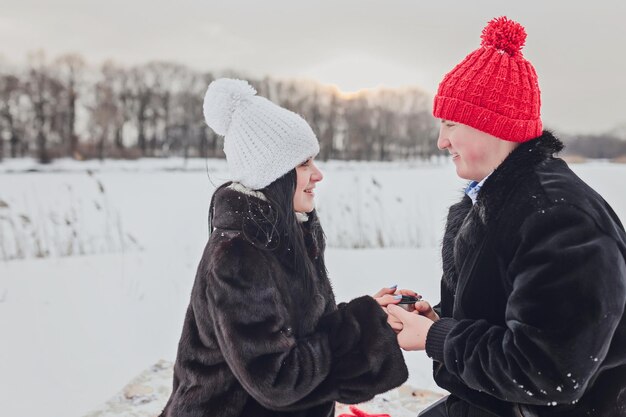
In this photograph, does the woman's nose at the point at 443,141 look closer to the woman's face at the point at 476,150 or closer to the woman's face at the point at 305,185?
the woman's face at the point at 476,150

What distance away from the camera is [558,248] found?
129cm

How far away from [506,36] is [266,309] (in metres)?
1.13

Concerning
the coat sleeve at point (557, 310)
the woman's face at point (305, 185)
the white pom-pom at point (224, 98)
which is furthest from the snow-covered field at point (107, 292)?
the coat sleeve at point (557, 310)

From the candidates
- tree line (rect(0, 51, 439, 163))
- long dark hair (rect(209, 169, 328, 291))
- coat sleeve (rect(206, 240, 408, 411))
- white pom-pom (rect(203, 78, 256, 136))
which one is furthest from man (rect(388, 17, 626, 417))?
tree line (rect(0, 51, 439, 163))

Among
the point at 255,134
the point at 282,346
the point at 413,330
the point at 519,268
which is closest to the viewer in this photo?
the point at 519,268

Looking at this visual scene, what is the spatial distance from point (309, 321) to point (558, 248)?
0.92 metres

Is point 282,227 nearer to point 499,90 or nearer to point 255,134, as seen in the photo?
point 255,134

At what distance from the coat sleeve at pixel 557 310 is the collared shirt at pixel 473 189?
10.2 inches

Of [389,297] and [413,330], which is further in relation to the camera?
[389,297]

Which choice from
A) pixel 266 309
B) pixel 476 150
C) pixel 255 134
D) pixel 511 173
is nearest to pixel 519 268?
pixel 511 173

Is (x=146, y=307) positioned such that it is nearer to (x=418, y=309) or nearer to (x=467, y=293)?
(x=418, y=309)

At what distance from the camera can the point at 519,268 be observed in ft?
4.52

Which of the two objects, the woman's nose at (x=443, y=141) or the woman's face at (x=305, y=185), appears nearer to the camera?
the woman's nose at (x=443, y=141)

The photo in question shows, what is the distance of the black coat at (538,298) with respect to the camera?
126cm
